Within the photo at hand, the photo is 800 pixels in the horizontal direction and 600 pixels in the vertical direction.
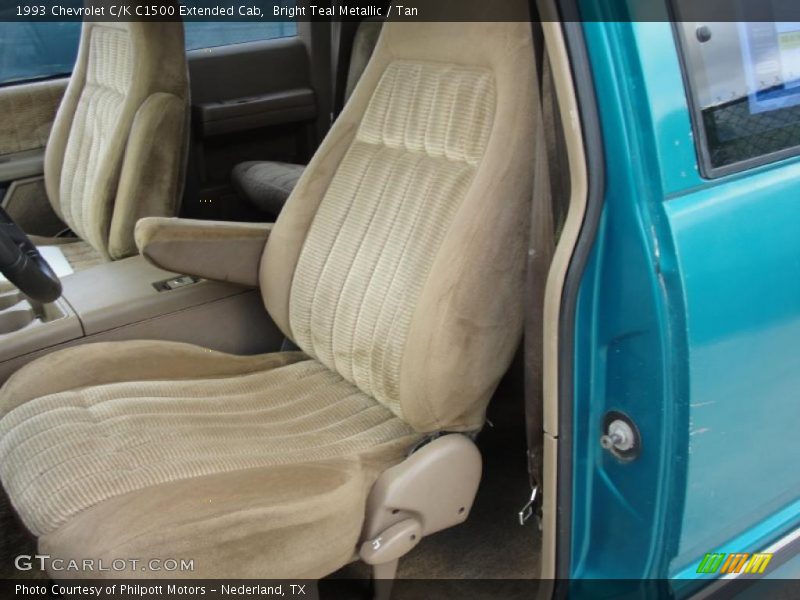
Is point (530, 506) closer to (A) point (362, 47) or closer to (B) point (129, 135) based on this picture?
(B) point (129, 135)

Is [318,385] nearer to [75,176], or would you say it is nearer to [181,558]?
[181,558]

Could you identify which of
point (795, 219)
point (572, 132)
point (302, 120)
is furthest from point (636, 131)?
point (302, 120)

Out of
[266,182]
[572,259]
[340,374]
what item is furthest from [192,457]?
[266,182]

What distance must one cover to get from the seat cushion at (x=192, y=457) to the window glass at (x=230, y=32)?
1.35 metres

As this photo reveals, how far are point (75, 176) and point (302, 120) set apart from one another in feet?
2.67

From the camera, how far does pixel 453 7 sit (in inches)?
56.9

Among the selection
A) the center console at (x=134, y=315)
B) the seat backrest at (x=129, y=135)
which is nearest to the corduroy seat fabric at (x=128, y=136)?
the seat backrest at (x=129, y=135)

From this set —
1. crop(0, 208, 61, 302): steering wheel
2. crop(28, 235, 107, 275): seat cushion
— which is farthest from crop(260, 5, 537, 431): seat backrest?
crop(28, 235, 107, 275): seat cushion

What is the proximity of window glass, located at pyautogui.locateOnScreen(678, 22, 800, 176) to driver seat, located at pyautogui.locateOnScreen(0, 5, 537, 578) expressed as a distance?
317 mm

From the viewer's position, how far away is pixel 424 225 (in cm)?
145

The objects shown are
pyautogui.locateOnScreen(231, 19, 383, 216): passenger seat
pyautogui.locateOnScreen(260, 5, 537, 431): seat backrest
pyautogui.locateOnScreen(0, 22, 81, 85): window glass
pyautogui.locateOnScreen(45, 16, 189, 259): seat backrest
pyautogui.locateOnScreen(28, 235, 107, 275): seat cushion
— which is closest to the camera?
pyautogui.locateOnScreen(260, 5, 537, 431): seat backrest

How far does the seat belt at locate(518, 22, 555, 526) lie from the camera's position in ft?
4.10

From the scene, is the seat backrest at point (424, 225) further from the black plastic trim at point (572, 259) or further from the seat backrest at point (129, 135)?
the seat backrest at point (129, 135)

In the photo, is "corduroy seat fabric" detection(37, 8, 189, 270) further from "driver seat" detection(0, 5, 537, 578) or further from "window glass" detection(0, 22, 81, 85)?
"driver seat" detection(0, 5, 537, 578)
